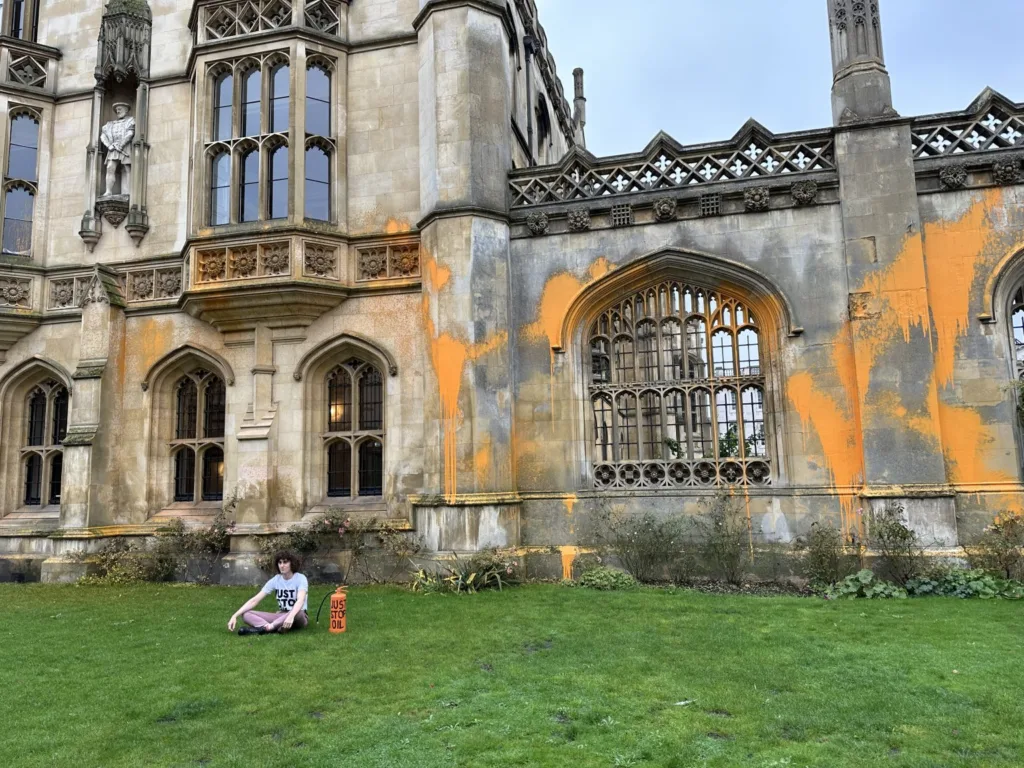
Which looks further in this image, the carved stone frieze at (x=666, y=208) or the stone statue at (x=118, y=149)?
the stone statue at (x=118, y=149)

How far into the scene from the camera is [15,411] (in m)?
13.6

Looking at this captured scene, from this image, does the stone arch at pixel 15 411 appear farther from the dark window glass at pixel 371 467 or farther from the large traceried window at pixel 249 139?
the dark window glass at pixel 371 467

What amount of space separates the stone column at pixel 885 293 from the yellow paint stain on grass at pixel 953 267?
25 centimetres

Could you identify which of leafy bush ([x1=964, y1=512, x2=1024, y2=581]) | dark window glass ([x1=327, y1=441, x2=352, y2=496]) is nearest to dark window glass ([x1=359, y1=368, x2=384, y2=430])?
dark window glass ([x1=327, y1=441, x2=352, y2=496])

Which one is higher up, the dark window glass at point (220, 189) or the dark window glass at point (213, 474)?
the dark window glass at point (220, 189)

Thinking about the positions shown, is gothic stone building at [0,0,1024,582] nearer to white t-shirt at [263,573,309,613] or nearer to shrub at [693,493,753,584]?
shrub at [693,493,753,584]

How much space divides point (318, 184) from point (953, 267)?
9.93m

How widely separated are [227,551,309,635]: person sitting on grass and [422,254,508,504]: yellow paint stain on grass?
3.12m

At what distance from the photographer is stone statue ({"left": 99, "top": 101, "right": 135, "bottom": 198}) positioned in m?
13.4

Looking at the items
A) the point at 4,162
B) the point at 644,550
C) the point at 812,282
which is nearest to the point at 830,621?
the point at 644,550

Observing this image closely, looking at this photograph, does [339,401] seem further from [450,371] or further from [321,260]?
[450,371]

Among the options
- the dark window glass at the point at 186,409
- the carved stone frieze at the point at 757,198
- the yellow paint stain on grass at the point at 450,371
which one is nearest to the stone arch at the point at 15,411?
the dark window glass at the point at 186,409

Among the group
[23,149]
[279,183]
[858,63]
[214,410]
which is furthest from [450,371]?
[23,149]

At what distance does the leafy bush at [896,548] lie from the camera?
30.4 ft
